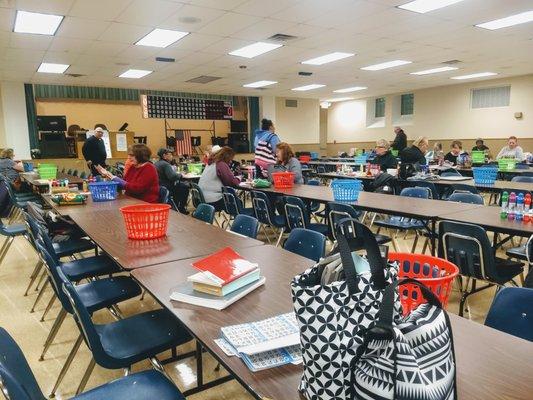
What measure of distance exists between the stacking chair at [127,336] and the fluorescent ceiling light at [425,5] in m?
4.99

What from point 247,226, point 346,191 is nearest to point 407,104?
point 346,191

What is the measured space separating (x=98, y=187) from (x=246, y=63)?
523 cm

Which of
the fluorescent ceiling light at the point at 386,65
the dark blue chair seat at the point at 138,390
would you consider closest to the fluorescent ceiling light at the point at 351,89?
the fluorescent ceiling light at the point at 386,65

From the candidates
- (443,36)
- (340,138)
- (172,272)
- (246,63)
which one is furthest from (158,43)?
(340,138)

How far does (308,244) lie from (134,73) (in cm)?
838

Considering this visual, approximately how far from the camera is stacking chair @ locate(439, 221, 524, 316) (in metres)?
2.57

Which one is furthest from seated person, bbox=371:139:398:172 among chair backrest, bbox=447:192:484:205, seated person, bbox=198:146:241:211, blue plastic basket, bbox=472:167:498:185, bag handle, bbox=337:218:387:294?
bag handle, bbox=337:218:387:294

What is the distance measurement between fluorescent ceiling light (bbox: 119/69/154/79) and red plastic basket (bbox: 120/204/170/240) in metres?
7.35

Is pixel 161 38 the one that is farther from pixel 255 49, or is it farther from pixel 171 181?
pixel 171 181

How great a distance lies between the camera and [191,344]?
2797mm

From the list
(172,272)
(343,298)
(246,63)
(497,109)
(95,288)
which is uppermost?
(246,63)

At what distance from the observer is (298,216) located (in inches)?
166

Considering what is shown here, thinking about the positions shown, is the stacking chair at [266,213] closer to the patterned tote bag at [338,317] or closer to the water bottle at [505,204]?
the water bottle at [505,204]

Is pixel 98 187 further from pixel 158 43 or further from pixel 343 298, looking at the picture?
pixel 343 298
